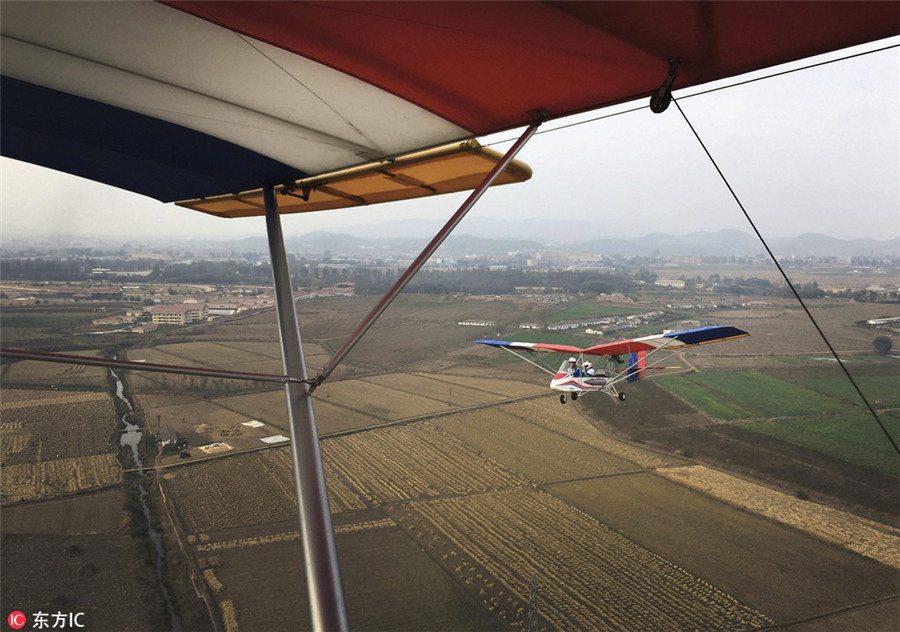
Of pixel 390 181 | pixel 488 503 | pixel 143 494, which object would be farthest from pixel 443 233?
pixel 143 494

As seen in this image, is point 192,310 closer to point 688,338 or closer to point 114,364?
point 688,338

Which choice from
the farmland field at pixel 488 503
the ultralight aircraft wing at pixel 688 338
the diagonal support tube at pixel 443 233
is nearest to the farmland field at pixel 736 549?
the farmland field at pixel 488 503

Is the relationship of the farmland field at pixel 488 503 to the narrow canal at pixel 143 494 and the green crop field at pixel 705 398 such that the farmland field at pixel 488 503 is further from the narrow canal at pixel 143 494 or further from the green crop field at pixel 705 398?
the narrow canal at pixel 143 494

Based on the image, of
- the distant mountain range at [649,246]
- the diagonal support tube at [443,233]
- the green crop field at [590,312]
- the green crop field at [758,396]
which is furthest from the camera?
the distant mountain range at [649,246]

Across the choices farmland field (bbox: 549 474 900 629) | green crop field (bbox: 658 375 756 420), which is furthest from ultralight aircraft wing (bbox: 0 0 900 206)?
green crop field (bbox: 658 375 756 420)

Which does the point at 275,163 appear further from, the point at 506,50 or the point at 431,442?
the point at 431,442

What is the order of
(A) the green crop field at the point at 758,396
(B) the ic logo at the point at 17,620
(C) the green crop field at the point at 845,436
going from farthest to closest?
(A) the green crop field at the point at 758,396
(C) the green crop field at the point at 845,436
(B) the ic logo at the point at 17,620

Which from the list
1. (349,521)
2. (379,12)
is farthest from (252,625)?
(379,12)
